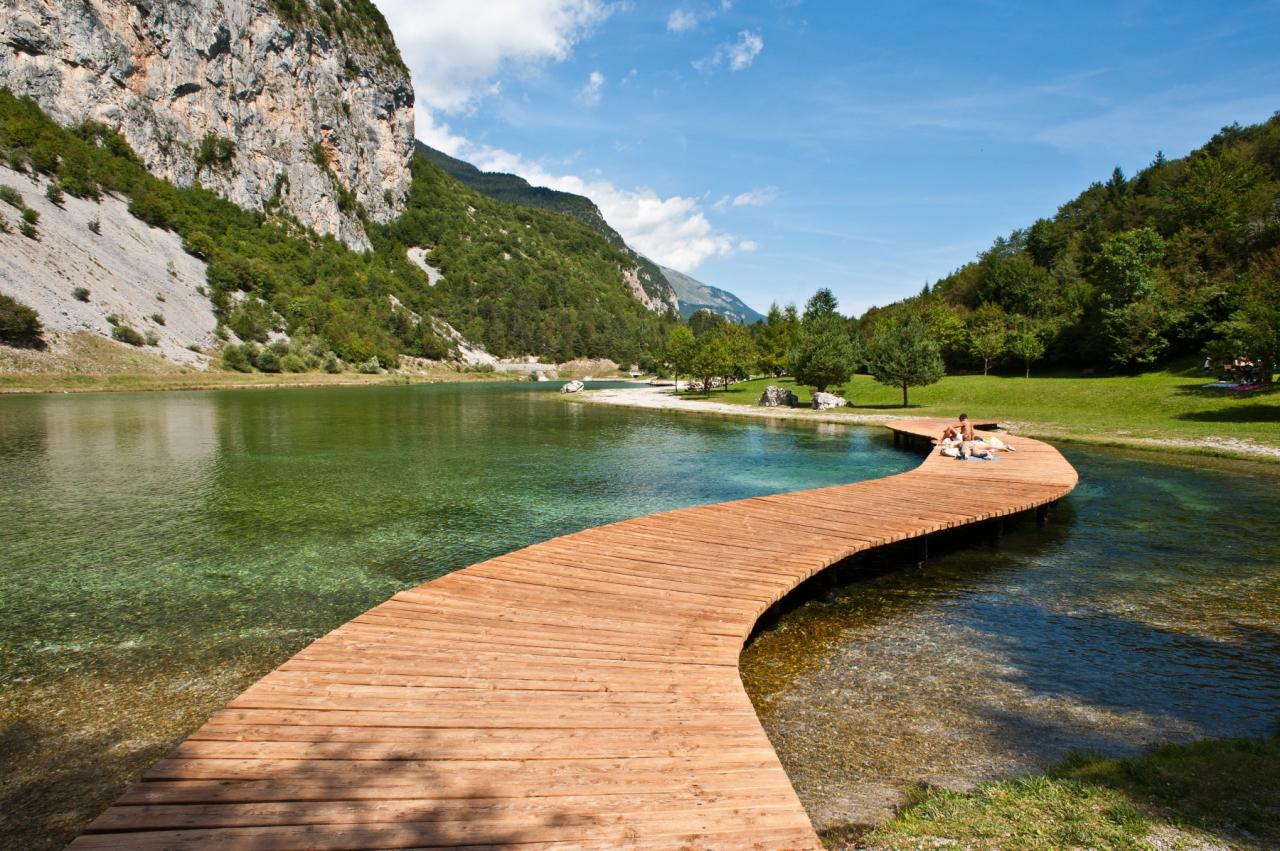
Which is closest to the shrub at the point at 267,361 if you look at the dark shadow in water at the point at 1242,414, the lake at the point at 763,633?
the lake at the point at 763,633

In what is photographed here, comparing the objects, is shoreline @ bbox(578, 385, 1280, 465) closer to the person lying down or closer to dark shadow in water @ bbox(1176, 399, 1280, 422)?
dark shadow in water @ bbox(1176, 399, 1280, 422)

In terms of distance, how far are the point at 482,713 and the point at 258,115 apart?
→ 644 ft

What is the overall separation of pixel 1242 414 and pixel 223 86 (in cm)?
19084

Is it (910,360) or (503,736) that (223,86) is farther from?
(503,736)

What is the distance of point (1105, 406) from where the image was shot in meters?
42.5

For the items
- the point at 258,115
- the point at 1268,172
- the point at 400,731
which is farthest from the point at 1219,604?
the point at 258,115

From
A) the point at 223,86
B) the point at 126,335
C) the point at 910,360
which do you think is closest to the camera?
the point at 910,360

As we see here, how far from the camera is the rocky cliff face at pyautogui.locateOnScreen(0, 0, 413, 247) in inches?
4835

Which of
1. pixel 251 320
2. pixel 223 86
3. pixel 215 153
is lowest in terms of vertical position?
pixel 251 320

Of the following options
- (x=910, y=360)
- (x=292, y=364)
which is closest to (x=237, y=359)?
(x=292, y=364)

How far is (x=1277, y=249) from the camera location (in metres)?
55.6

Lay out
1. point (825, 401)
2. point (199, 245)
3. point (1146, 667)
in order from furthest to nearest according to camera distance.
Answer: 1. point (199, 245)
2. point (825, 401)
3. point (1146, 667)

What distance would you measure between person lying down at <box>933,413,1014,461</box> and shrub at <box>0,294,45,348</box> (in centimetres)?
10243

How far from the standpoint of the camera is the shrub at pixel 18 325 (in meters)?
76.8
